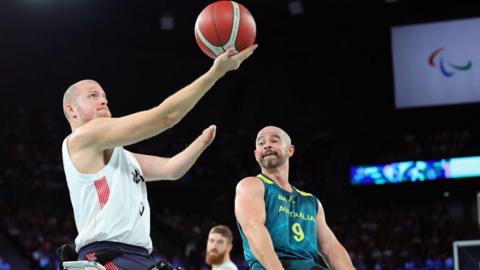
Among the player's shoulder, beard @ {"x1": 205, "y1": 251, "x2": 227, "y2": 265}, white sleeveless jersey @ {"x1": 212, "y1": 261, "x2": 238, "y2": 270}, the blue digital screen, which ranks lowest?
white sleeveless jersey @ {"x1": 212, "y1": 261, "x2": 238, "y2": 270}

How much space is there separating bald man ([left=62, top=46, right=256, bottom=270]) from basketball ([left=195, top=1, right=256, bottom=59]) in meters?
0.45

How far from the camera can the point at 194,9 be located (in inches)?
895

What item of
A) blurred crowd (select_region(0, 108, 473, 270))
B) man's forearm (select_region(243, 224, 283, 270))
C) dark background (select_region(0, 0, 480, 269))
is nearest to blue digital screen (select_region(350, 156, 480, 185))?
dark background (select_region(0, 0, 480, 269))

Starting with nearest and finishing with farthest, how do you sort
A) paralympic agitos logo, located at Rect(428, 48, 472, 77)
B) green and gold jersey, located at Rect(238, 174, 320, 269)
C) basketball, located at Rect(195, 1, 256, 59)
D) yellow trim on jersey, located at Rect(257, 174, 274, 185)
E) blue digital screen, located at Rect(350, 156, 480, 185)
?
basketball, located at Rect(195, 1, 256, 59) → green and gold jersey, located at Rect(238, 174, 320, 269) → yellow trim on jersey, located at Rect(257, 174, 274, 185) → blue digital screen, located at Rect(350, 156, 480, 185) → paralympic agitos logo, located at Rect(428, 48, 472, 77)

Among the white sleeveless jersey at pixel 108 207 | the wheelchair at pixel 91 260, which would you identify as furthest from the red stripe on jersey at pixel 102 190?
the wheelchair at pixel 91 260

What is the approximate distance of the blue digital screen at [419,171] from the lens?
23.3m

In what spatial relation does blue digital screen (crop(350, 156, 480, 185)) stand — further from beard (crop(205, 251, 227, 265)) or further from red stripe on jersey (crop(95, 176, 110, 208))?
red stripe on jersey (crop(95, 176, 110, 208))

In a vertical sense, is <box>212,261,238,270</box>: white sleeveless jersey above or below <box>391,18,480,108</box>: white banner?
below

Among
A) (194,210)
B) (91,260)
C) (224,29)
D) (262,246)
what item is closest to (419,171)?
(194,210)

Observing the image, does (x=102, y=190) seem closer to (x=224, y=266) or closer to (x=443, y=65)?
(x=224, y=266)

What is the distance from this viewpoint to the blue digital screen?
23.3 m

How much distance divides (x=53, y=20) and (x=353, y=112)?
11.1 metres

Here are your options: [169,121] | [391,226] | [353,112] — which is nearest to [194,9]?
[353,112]

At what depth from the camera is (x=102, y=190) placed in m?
4.16
